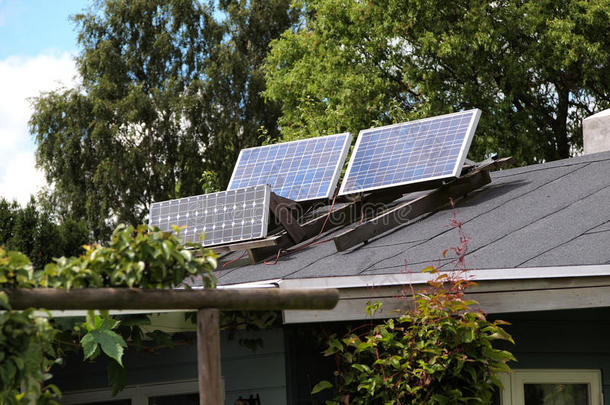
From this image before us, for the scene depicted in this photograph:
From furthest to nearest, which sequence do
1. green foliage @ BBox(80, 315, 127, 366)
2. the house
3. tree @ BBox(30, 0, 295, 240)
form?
tree @ BBox(30, 0, 295, 240)
green foliage @ BBox(80, 315, 127, 366)
the house

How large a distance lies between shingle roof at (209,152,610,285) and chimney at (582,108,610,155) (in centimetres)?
141

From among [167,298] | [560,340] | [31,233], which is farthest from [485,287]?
[31,233]

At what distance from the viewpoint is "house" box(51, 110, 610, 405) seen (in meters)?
5.32

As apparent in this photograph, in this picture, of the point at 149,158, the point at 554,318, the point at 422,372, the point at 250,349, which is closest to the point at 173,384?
the point at 250,349

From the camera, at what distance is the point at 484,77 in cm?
2205

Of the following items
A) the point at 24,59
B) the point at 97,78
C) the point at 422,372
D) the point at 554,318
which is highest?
the point at 24,59

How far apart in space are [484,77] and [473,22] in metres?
1.59

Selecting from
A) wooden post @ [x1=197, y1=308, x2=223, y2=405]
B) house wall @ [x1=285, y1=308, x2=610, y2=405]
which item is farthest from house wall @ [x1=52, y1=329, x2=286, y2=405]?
wooden post @ [x1=197, y1=308, x2=223, y2=405]

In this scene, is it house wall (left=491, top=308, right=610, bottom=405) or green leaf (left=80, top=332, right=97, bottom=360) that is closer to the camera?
green leaf (left=80, top=332, right=97, bottom=360)

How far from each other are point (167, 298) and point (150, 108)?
26691mm

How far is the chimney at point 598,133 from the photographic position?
9.27 m

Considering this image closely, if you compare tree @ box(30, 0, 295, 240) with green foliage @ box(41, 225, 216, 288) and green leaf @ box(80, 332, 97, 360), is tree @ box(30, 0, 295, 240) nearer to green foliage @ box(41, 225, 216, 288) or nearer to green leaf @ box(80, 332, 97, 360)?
green leaf @ box(80, 332, 97, 360)

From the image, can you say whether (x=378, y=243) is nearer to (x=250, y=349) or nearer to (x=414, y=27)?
(x=250, y=349)

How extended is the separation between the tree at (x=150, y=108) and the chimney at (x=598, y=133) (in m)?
20.9
